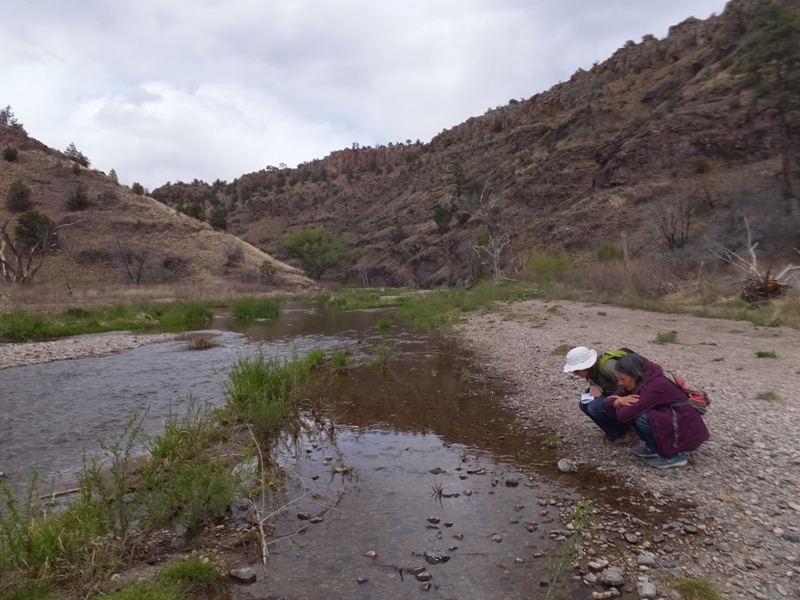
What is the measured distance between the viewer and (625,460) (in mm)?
5891

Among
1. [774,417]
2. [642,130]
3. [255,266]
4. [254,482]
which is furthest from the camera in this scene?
[255,266]

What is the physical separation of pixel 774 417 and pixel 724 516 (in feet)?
9.35

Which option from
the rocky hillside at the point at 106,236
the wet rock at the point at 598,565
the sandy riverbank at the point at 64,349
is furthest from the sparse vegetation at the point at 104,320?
the rocky hillside at the point at 106,236

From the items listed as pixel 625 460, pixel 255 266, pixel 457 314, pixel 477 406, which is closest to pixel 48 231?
pixel 255 266

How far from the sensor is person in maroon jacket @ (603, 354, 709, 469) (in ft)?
→ 16.9

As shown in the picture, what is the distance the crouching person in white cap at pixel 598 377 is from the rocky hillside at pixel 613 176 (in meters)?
24.2

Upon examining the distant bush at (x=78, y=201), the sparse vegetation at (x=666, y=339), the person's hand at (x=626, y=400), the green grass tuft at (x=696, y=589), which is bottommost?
the green grass tuft at (x=696, y=589)

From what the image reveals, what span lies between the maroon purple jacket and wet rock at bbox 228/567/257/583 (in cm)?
372

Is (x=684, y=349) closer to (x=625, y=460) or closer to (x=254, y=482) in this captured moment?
(x=625, y=460)

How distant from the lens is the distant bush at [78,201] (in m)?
54.2

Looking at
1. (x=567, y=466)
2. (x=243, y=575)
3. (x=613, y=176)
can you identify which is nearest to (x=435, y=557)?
(x=243, y=575)

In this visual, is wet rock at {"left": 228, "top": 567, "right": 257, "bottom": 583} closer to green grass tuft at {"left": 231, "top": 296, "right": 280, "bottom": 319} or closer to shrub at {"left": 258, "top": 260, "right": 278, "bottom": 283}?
green grass tuft at {"left": 231, "top": 296, "right": 280, "bottom": 319}

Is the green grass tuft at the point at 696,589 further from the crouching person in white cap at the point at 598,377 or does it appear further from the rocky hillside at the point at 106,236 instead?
the rocky hillside at the point at 106,236

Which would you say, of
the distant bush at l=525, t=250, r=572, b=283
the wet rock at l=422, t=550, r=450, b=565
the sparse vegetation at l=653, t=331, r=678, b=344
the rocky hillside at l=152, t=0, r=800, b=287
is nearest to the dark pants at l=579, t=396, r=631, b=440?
the wet rock at l=422, t=550, r=450, b=565
